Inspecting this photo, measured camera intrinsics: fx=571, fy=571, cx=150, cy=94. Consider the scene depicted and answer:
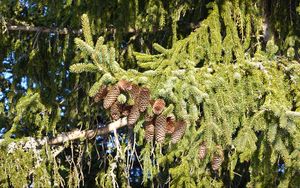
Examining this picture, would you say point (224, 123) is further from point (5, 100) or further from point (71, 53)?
point (5, 100)

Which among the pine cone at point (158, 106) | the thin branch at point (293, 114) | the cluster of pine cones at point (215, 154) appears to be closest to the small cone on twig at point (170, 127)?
the pine cone at point (158, 106)

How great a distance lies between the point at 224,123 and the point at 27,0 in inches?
119

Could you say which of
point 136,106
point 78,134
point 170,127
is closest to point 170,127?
point 170,127

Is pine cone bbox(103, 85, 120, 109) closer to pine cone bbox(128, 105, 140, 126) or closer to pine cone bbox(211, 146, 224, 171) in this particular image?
pine cone bbox(128, 105, 140, 126)

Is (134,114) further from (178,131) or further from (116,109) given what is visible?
(178,131)

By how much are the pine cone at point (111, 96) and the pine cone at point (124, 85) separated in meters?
0.02

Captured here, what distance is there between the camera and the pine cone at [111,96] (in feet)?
8.96

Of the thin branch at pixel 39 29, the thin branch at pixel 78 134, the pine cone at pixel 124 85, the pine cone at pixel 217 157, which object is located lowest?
the thin branch at pixel 78 134

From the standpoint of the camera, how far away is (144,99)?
2.82 m

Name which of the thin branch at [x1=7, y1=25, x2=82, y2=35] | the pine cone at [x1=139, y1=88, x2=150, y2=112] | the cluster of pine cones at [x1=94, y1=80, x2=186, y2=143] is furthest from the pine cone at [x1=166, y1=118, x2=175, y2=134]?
the thin branch at [x1=7, y1=25, x2=82, y2=35]

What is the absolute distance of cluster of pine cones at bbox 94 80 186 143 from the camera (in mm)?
2752

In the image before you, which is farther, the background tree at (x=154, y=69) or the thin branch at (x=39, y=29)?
the thin branch at (x=39, y=29)

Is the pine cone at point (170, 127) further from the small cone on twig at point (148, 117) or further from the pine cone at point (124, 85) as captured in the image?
the pine cone at point (124, 85)

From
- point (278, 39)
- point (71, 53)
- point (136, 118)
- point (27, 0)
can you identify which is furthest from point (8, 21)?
point (136, 118)
